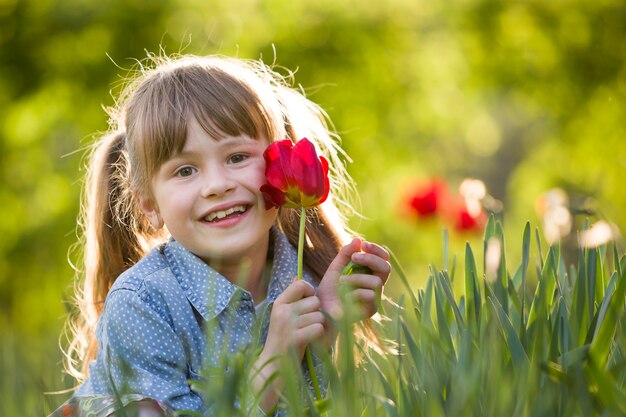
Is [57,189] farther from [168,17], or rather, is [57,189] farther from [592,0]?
[592,0]

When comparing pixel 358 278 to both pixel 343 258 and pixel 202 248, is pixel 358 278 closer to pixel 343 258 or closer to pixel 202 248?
pixel 343 258

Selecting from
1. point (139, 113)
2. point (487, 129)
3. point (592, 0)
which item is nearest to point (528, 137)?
point (487, 129)

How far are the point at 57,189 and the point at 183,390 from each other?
Answer: 15.3 feet

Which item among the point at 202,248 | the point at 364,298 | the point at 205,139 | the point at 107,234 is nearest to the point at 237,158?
the point at 205,139

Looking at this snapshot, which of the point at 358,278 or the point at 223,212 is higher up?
the point at 223,212

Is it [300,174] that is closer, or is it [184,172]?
[300,174]

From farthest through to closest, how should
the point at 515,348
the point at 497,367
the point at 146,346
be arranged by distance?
the point at 146,346, the point at 515,348, the point at 497,367

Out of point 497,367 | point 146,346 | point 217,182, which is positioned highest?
point 217,182

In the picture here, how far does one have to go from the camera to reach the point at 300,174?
1.38m

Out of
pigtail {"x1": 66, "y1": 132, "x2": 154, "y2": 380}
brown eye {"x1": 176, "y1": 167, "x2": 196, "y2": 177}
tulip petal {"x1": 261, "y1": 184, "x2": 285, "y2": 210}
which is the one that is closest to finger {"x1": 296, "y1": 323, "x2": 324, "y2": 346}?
tulip petal {"x1": 261, "y1": 184, "x2": 285, "y2": 210}

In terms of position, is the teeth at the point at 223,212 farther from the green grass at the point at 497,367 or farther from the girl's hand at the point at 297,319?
the green grass at the point at 497,367

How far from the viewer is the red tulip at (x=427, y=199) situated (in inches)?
162

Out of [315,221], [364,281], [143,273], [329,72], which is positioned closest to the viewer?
[364,281]

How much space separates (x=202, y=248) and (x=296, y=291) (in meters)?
0.34
